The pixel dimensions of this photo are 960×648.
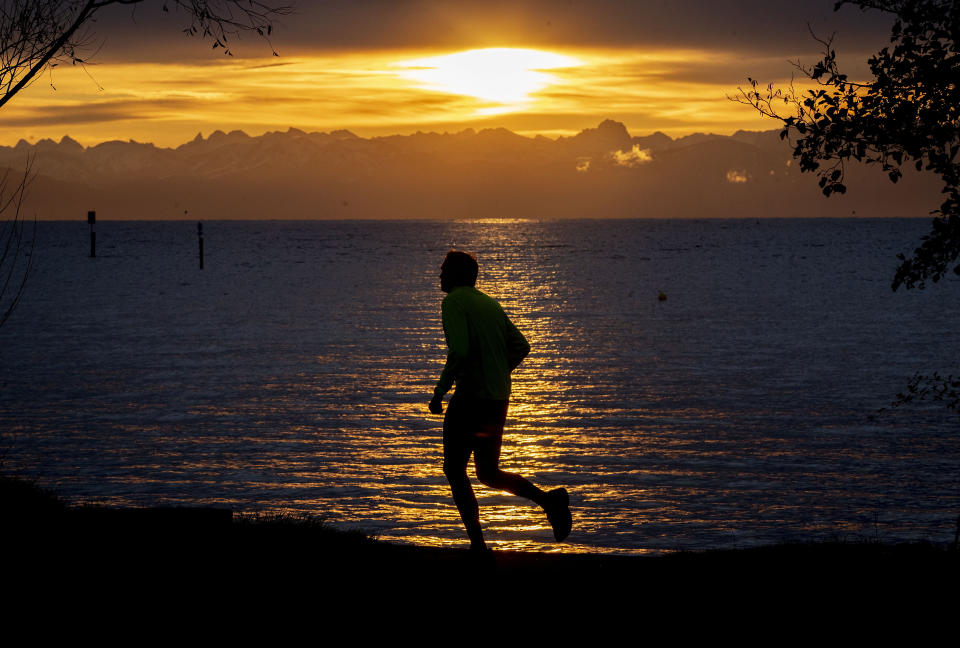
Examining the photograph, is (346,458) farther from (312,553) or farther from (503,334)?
(503,334)

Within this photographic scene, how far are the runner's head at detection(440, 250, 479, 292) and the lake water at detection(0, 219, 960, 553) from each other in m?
5.14

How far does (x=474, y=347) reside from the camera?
7.83m

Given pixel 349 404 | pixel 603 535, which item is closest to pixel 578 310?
pixel 349 404

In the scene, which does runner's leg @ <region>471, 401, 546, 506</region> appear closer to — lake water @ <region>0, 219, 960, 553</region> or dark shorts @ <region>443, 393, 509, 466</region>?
dark shorts @ <region>443, 393, 509, 466</region>

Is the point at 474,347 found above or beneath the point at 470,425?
above

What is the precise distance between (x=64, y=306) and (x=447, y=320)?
4947 centimetres

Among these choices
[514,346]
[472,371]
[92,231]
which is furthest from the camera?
[92,231]

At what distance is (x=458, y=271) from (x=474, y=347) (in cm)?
63

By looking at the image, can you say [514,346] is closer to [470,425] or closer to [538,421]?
[470,425]

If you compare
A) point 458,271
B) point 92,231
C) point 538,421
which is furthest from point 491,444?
point 92,231

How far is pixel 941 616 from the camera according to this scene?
6918 mm

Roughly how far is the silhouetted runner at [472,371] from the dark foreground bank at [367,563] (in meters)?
0.85

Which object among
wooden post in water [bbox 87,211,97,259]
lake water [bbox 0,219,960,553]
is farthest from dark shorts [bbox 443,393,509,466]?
wooden post in water [bbox 87,211,97,259]

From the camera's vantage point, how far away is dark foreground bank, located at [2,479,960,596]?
7.65m
